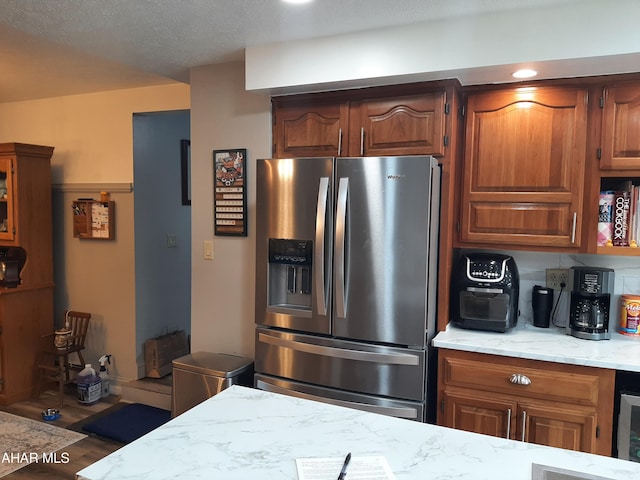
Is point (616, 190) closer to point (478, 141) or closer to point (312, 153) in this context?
point (478, 141)

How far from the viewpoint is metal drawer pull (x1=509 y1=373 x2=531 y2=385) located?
2096 mm

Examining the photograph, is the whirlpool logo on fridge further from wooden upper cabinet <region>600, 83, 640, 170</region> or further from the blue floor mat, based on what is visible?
the blue floor mat

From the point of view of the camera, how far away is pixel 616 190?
243cm

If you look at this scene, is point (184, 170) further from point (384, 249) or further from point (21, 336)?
point (384, 249)

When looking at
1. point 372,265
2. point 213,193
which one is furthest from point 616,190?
point 213,193

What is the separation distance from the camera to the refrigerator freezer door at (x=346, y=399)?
2.22 m

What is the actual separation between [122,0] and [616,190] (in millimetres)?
2498

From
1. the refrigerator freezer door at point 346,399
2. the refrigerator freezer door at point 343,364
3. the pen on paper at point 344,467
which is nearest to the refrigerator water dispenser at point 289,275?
the refrigerator freezer door at point 343,364

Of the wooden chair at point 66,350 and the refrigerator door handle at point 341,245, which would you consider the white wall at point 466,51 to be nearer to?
the refrigerator door handle at point 341,245

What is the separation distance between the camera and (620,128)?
2.19 metres

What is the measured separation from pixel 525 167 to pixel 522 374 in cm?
99

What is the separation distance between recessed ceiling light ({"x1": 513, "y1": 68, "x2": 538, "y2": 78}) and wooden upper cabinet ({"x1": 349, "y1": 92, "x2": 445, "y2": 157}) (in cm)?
34

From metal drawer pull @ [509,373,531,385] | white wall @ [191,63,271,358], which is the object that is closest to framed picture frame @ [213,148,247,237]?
white wall @ [191,63,271,358]

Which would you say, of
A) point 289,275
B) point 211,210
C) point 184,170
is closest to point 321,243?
point 289,275
